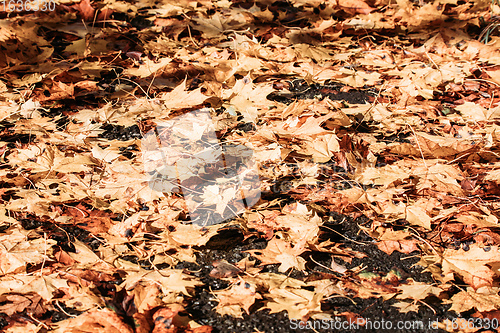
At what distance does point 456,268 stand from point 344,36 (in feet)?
7.05

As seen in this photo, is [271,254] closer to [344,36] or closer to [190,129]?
[190,129]

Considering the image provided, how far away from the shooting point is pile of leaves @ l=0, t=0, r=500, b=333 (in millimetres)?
1393

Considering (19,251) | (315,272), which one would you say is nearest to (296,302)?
(315,272)

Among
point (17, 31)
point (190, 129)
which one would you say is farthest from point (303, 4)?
point (17, 31)

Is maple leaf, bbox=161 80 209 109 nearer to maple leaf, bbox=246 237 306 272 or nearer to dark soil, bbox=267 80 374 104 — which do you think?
dark soil, bbox=267 80 374 104

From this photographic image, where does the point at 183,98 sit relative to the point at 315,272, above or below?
above

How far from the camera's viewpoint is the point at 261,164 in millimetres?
1983

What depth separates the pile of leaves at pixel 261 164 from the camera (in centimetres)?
139

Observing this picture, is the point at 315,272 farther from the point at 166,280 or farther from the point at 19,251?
the point at 19,251

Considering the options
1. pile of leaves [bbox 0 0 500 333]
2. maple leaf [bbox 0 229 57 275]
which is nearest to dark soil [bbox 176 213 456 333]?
pile of leaves [bbox 0 0 500 333]

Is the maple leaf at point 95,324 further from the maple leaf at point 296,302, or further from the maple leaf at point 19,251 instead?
the maple leaf at point 296,302

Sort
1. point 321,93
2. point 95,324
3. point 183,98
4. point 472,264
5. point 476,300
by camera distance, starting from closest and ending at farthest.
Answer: point 95,324 < point 476,300 < point 472,264 < point 183,98 < point 321,93

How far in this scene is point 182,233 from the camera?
162 cm

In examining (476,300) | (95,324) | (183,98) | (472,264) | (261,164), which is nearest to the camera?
(95,324)
